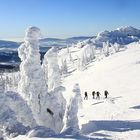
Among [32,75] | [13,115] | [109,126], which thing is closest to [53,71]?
[32,75]

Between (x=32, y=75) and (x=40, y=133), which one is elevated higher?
(x=32, y=75)

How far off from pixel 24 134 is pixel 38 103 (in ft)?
30.4

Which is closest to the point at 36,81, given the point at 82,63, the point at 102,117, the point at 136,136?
the point at 102,117

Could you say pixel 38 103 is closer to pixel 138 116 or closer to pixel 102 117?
pixel 102 117

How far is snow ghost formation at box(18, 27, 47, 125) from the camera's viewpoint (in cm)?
3944

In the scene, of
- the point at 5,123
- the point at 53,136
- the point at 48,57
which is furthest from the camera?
the point at 48,57

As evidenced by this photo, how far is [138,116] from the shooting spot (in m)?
41.3

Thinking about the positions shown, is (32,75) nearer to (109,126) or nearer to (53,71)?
(109,126)

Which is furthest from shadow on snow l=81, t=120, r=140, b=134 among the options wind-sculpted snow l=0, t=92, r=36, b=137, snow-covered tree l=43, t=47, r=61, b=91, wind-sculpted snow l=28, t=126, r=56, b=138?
snow-covered tree l=43, t=47, r=61, b=91

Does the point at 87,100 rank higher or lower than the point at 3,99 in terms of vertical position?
lower

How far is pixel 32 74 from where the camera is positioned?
39281 mm

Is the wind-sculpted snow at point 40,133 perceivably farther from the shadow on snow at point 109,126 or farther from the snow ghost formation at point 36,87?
the snow ghost formation at point 36,87

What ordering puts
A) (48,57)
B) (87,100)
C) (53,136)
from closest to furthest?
(53,136) < (48,57) < (87,100)

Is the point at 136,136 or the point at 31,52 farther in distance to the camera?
the point at 31,52
